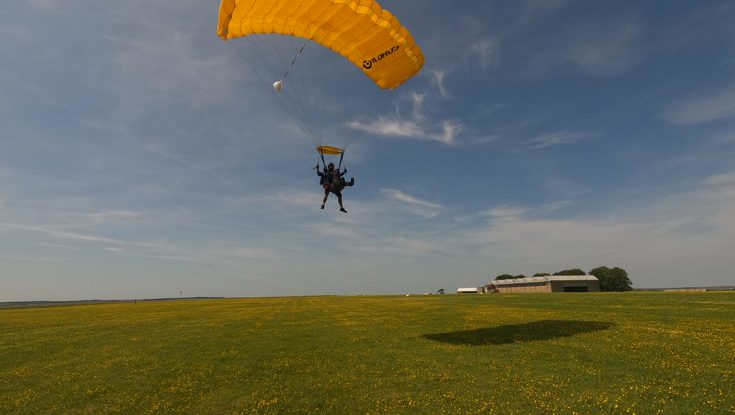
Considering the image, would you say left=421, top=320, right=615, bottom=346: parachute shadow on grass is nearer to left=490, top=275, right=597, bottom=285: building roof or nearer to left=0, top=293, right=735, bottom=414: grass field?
left=0, top=293, right=735, bottom=414: grass field

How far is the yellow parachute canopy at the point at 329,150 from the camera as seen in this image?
22703mm

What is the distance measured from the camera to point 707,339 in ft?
52.3

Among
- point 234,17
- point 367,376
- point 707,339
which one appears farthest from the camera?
point 234,17

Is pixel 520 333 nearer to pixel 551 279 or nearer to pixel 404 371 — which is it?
pixel 404 371

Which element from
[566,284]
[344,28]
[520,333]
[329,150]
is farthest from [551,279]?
[344,28]

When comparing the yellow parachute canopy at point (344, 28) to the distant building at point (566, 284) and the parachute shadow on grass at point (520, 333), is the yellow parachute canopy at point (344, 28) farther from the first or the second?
the distant building at point (566, 284)

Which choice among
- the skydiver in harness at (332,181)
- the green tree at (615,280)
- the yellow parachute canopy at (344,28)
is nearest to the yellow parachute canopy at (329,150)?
the skydiver in harness at (332,181)

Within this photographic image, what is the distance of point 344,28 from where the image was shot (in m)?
18.6

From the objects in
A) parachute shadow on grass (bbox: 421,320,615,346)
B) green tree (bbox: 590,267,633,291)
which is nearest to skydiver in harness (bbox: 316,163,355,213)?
parachute shadow on grass (bbox: 421,320,615,346)

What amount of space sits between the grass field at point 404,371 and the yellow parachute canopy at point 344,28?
13842 millimetres

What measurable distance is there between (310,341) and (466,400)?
478 inches

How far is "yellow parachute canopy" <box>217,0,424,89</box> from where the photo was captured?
1745 centimetres

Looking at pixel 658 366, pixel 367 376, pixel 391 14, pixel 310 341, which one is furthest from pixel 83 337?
pixel 658 366

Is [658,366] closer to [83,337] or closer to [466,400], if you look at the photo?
[466,400]
